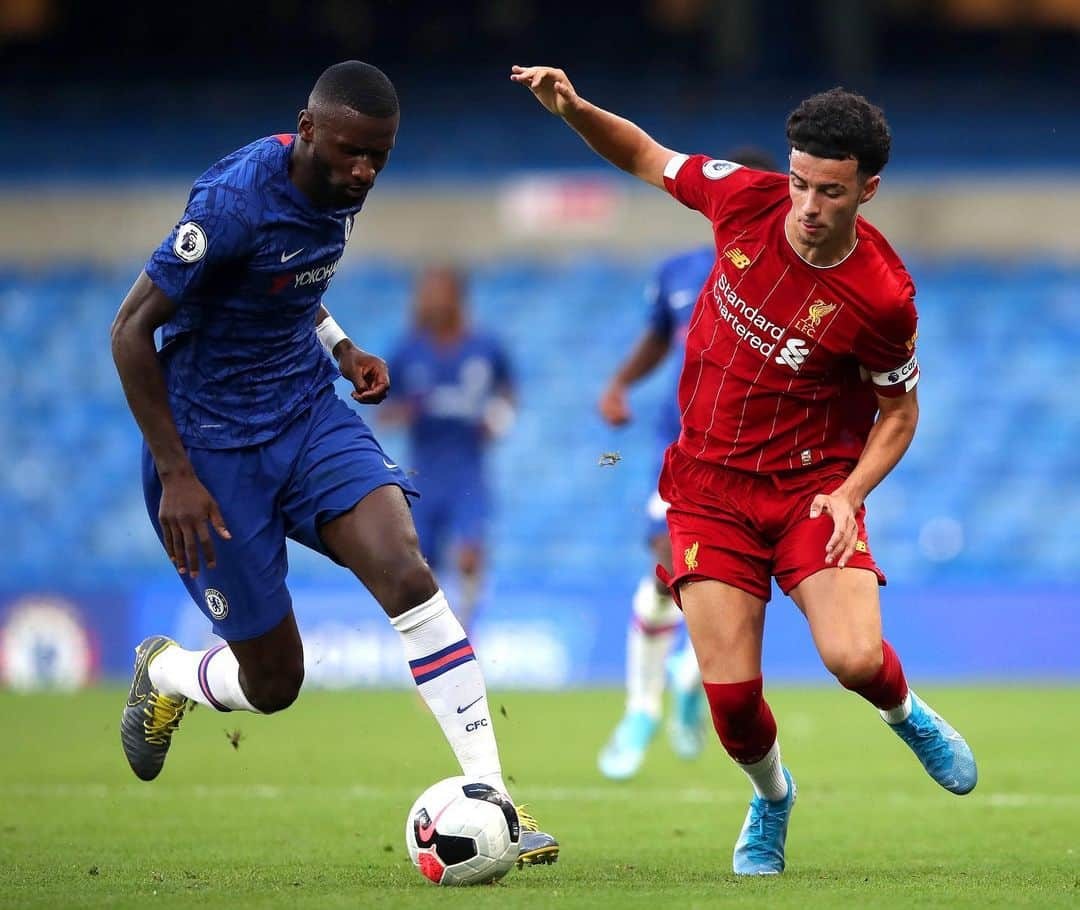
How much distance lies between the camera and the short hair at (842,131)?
523cm

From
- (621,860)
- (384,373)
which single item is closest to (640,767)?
(621,860)

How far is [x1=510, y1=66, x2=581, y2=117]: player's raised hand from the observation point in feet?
19.0

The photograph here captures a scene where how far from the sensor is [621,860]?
6.00 metres

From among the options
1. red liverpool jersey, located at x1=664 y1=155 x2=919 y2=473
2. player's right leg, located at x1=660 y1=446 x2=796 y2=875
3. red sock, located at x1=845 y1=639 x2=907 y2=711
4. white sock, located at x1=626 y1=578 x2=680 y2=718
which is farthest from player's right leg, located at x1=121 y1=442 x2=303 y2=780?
white sock, located at x1=626 y1=578 x2=680 y2=718

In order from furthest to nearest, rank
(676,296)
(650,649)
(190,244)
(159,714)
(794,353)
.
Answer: (650,649), (676,296), (159,714), (794,353), (190,244)

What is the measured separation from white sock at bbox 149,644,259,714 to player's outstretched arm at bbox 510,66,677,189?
2.17 m

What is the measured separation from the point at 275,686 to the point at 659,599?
3512 mm

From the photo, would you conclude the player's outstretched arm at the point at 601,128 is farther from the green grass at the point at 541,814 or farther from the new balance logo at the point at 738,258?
the green grass at the point at 541,814

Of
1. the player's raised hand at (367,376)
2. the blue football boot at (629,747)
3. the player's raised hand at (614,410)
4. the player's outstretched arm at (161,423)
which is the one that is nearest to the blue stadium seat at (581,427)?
the blue football boot at (629,747)

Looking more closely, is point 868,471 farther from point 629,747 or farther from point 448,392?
point 448,392

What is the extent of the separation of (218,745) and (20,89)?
12759mm

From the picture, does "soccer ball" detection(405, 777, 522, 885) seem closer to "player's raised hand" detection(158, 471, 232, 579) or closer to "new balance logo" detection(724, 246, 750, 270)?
"player's raised hand" detection(158, 471, 232, 579)

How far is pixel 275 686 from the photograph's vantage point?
600 cm

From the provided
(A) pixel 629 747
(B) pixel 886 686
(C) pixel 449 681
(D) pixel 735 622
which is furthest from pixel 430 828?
(A) pixel 629 747
